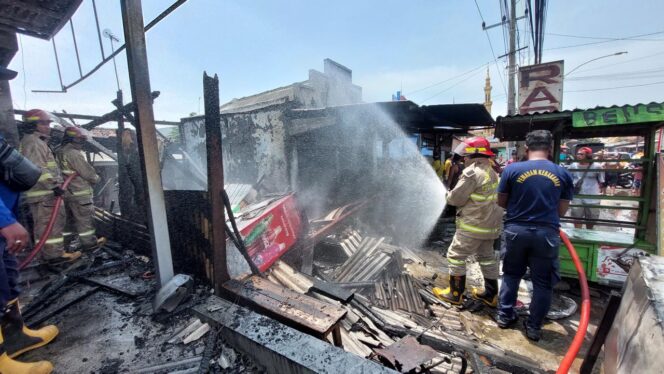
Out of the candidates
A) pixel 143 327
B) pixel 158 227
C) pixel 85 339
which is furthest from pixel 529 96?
pixel 85 339

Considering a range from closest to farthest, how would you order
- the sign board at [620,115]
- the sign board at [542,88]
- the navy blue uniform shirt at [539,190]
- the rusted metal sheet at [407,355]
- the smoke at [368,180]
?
1. the rusted metal sheet at [407,355]
2. the navy blue uniform shirt at [539,190]
3. the sign board at [620,115]
4. the sign board at [542,88]
5. the smoke at [368,180]

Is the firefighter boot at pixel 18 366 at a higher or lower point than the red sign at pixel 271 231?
lower

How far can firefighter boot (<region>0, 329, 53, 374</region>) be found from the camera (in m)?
1.90

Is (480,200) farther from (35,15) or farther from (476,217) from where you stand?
(35,15)

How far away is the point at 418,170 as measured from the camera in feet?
32.8

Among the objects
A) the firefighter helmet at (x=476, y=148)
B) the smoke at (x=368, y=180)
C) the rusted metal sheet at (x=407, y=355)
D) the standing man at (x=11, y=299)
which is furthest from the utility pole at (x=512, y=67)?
the standing man at (x=11, y=299)

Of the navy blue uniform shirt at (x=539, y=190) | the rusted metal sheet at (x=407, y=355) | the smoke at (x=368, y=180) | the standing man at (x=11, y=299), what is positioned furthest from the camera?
the smoke at (x=368, y=180)

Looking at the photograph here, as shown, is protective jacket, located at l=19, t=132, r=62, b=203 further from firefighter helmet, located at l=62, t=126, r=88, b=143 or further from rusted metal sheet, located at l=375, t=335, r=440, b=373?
rusted metal sheet, located at l=375, t=335, r=440, b=373

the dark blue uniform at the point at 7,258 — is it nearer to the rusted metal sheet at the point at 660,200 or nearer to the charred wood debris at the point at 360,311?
the charred wood debris at the point at 360,311

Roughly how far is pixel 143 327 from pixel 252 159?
570 centimetres

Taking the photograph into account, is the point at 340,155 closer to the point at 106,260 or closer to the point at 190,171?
the point at 190,171

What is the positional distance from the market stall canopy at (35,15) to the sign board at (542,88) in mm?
9082

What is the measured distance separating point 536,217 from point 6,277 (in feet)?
16.5

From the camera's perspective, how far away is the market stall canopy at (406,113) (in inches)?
241
